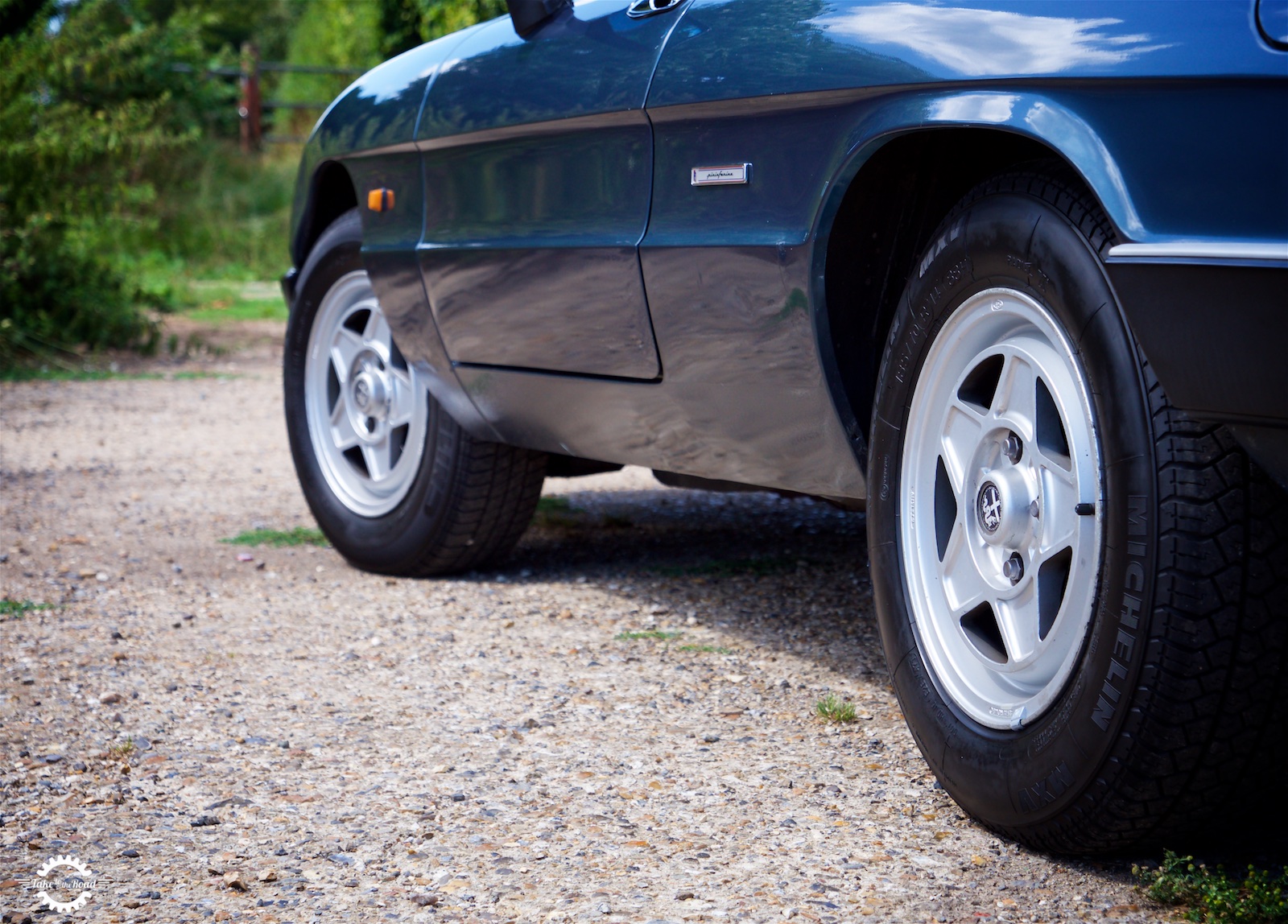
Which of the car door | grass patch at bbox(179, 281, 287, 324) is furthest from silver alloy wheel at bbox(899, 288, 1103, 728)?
grass patch at bbox(179, 281, 287, 324)

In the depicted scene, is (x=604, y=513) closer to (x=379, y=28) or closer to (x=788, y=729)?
(x=788, y=729)

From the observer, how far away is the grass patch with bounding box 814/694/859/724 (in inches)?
102

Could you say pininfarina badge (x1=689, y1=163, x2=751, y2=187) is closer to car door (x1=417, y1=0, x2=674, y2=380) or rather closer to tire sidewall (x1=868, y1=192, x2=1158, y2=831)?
car door (x1=417, y1=0, x2=674, y2=380)

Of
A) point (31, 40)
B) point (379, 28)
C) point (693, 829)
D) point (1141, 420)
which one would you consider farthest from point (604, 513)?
point (379, 28)

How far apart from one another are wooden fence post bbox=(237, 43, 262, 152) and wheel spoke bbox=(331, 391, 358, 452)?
15.2 meters

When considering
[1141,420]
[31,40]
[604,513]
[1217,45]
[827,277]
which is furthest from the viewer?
[31,40]

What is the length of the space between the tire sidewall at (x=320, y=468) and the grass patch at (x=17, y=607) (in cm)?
80

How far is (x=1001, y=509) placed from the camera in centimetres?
204

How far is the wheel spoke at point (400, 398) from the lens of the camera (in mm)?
3822

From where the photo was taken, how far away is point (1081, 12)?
5.79ft

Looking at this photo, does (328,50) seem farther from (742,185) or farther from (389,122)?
(742,185)

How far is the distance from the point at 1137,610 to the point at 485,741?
1.28 metres

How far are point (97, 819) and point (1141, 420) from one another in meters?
1.70

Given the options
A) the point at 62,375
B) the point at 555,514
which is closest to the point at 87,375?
the point at 62,375
